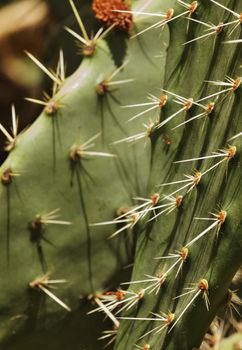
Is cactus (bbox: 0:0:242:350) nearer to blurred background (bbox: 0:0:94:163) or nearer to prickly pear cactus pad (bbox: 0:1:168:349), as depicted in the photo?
prickly pear cactus pad (bbox: 0:1:168:349)

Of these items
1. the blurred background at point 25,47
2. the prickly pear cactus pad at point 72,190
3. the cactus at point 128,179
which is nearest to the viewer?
the cactus at point 128,179

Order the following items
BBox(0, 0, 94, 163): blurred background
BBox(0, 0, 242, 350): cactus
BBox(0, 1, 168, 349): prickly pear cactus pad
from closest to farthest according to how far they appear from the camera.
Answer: BBox(0, 0, 242, 350): cactus, BBox(0, 1, 168, 349): prickly pear cactus pad, BBox(0, 0, 94, 163): blurred background

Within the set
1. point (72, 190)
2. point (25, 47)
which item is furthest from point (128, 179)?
point (25, 47)

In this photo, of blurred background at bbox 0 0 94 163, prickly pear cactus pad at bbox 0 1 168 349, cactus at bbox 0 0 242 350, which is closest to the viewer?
cactus at bbox 0 0 242 350

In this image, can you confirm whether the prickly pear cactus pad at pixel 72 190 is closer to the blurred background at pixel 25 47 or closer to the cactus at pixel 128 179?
the cactus at pixel 128 179

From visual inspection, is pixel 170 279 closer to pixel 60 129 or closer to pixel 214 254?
pixel 214 254

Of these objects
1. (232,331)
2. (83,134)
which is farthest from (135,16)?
(232,331)

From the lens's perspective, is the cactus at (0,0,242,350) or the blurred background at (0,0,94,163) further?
the blurred background at (0,0,94,163)

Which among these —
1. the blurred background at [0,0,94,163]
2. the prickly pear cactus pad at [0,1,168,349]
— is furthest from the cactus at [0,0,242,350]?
the blurred background at [0,0,94,163]

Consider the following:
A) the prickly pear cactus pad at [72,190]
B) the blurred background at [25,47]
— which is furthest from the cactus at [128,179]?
the blurred background at [25,47]
